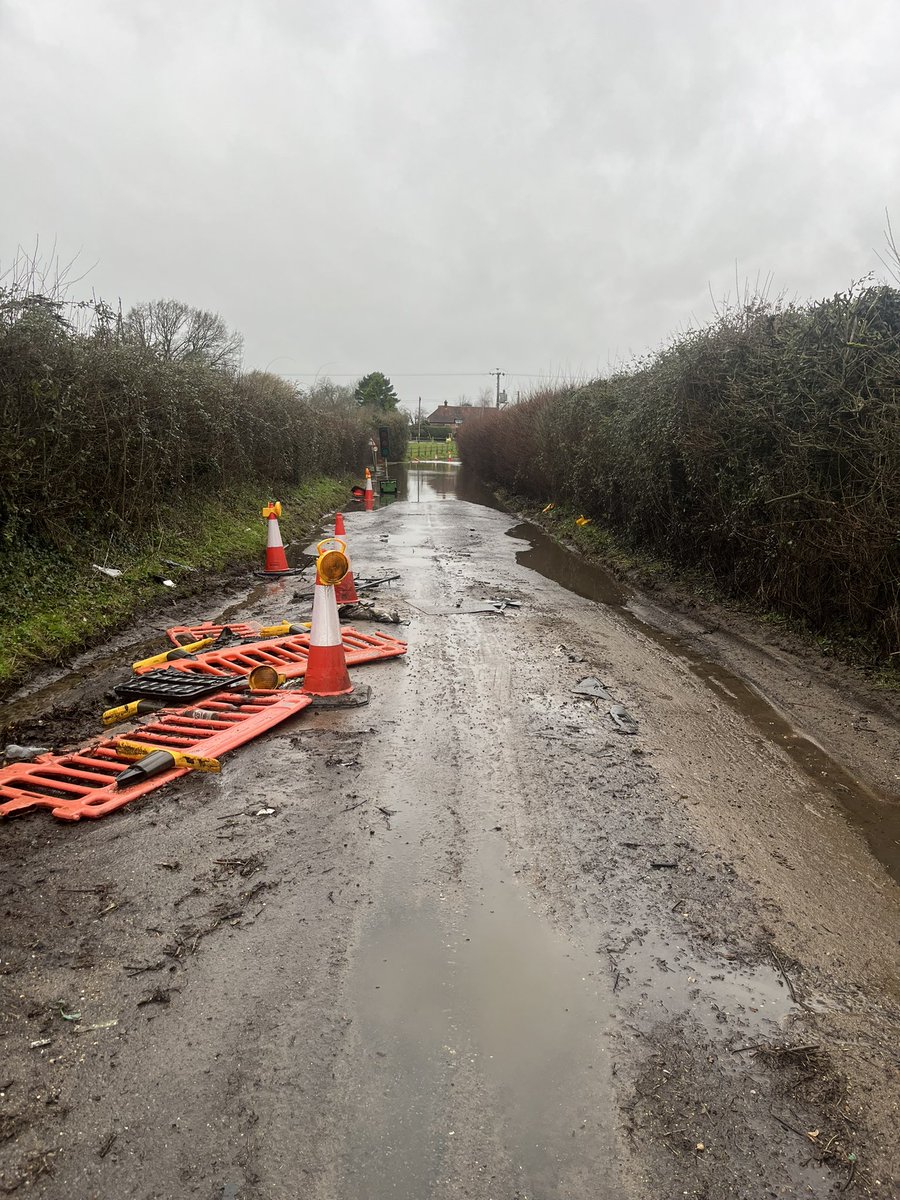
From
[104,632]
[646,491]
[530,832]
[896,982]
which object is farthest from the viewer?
[646,491]

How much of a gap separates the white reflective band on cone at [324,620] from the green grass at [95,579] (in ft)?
8.38

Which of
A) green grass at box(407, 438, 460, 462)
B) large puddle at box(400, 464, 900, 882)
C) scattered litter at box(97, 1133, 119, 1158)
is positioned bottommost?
large puddle at box(400, 464, 900, 882)

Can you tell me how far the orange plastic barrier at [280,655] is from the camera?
6379 mm

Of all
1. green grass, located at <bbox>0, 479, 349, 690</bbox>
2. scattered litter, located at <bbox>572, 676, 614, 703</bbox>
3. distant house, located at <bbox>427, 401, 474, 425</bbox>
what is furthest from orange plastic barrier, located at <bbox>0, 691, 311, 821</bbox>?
distant house, located at <bbox>427, 401, 474, 425</bbox>

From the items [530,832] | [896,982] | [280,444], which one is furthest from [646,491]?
[280,444]

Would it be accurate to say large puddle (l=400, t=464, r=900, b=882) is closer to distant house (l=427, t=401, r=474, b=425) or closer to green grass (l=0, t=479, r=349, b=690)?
green grass (l=0, t=479, r=349, b=690)

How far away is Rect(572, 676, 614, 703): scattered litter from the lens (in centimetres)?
609

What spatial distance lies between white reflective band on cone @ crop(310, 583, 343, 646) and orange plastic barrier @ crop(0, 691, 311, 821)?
1.45 feet

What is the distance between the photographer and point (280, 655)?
270 inches

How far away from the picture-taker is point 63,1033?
2.38 metres

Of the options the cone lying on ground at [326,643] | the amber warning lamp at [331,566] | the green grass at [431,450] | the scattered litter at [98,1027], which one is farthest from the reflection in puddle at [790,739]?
the green grass at [431,450]

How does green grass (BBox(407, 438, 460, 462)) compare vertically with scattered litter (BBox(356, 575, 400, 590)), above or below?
above

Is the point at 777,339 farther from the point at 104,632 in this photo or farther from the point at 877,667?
the point at 104,632

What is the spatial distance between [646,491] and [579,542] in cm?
414
